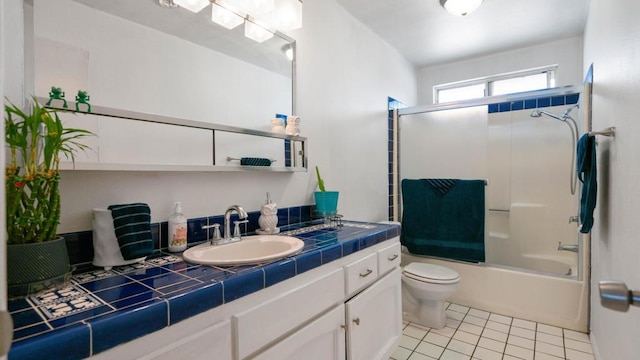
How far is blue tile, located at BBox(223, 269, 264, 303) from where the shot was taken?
89 centimetres

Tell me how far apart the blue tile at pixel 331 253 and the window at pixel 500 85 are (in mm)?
2609

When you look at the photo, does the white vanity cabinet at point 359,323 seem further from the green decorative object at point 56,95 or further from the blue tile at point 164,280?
the green decorative object at point 56,95

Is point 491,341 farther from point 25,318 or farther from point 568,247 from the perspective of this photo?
point 25,318

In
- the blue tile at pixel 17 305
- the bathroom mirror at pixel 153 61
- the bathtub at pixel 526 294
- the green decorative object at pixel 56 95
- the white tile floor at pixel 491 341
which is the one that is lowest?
the white tile floor at pixel 491 341

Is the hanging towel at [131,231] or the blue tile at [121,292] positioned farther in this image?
the hanging towel at [131,231]

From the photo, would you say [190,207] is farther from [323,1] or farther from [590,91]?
[590,91]

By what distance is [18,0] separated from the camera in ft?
3.10

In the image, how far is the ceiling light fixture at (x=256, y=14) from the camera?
4.90 ft

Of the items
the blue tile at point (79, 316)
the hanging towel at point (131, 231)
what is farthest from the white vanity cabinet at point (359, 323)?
the hanging towel at point (131, 231)

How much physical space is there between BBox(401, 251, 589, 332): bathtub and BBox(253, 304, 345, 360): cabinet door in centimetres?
171

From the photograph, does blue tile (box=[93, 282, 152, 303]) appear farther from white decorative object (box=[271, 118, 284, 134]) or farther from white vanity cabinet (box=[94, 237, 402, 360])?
white decorative object (box=[271, 118, 284, 134])

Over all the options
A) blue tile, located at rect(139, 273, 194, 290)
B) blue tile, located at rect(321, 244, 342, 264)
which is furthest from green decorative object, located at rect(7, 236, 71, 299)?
blue tile, located at rect(321, 244, 342, 264)

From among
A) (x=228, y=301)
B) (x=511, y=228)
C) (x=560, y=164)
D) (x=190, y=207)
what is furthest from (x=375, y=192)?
(x=228, y=301)

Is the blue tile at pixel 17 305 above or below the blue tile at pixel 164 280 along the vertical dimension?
above
